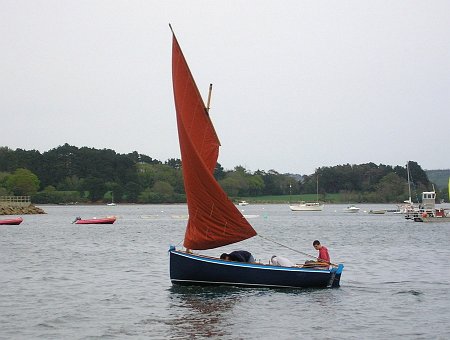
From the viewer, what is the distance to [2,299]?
32.4 meters

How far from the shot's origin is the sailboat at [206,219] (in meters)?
30.2

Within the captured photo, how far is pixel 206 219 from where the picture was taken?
31625 millimetres

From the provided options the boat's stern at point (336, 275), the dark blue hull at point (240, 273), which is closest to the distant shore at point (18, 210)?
the dark blue hull at point (240, 273)

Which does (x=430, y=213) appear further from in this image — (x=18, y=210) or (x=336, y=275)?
(x=18, y=210)

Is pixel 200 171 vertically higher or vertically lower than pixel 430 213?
higher

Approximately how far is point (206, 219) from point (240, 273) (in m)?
2.52

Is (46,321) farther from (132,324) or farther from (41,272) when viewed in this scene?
(41,272)

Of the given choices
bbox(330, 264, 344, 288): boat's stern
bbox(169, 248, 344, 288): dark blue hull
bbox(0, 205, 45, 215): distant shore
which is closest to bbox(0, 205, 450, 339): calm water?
bbox(330, 264, 344, 288): boat's stern

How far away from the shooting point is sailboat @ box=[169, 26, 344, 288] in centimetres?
3023

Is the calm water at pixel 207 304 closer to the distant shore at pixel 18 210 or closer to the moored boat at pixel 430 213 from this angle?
the moored boat at pixel 430 213

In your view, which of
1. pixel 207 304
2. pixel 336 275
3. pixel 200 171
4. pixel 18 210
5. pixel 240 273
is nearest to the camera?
pixel 207 304

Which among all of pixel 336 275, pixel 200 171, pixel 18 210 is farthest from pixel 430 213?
pixel 18 210

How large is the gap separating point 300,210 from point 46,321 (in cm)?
17369

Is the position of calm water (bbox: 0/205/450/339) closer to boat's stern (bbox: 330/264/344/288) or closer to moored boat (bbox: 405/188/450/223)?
boat's stern (bbox: 330/264/344/288)
